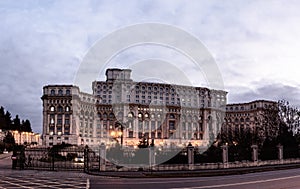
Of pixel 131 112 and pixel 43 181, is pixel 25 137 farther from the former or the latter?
pixel 43 181

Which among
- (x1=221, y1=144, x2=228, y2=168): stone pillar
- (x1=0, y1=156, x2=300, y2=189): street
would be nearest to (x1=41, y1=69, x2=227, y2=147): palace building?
(x1=221, y1=144, x2=228, y2=168): stone pillar

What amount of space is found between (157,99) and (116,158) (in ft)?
479

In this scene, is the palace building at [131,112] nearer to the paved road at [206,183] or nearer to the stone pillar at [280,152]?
the stone pillar at [280,152]

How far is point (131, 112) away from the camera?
164000mm

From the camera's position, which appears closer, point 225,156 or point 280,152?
point 225,156

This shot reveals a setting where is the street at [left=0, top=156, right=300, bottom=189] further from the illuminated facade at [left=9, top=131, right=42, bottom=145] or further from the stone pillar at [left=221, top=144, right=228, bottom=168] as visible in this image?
the illuminated facade at [left=9, top=131, right=42, bottom=145]

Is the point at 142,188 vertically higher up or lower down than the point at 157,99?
lower down

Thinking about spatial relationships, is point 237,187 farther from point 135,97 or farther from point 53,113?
point 135,97

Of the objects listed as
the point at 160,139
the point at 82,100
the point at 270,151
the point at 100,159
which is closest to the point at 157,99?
the point at 160,139

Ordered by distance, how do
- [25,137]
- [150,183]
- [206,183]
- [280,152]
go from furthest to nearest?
[25,137], [280,152], [150,183], [206,183]

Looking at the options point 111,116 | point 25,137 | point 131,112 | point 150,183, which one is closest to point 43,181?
point 150,183

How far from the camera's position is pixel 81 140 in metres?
149

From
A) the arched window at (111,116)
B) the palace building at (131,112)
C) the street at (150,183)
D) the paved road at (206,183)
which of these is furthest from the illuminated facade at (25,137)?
the paved road at (206,183)

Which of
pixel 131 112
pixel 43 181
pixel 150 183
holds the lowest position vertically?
pixel 150 183
